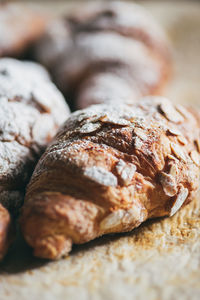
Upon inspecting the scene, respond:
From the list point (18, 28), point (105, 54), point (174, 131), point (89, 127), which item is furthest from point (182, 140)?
point (18, 28)

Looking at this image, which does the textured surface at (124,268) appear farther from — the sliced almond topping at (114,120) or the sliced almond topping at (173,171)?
the sliced almond topping at (114,120)

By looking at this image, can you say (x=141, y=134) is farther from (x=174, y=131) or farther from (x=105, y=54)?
(x=105, y=54)

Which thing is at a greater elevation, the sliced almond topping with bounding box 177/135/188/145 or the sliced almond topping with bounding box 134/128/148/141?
the sliced almond topping with bounding box 177/135/188/145

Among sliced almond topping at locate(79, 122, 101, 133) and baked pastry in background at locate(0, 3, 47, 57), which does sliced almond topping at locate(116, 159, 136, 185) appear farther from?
baked pastry in background at locate(0, 3, 47, 57)

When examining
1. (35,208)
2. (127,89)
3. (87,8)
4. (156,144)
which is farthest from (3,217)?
(87,8)

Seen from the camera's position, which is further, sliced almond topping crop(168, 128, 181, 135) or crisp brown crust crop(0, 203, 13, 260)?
sliced almond topping crop(168, 128, 181, 135)

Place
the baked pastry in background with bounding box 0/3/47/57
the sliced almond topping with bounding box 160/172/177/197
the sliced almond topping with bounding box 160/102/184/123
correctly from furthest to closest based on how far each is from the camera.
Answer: the baked pastry in background with bounding box 0/3/47/57 → the sliced almond topping with bounding box 160/102/184/123 → the sliced almond topping with bounding box 160/172/177/197

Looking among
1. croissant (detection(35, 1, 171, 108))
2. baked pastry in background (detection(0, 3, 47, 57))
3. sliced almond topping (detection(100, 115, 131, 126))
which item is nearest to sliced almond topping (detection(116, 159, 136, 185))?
sliced almond topping (detection(100, 115, 131, 126))
